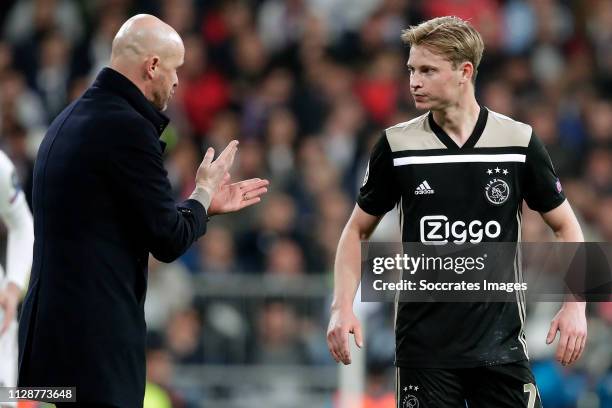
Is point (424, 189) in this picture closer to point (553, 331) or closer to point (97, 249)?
point (553, 331)

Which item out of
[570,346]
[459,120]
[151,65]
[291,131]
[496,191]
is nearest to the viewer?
[151,65]

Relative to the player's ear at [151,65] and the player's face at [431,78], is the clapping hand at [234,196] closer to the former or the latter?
the player's ear at [151,65]

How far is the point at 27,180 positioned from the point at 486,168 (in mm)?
5585

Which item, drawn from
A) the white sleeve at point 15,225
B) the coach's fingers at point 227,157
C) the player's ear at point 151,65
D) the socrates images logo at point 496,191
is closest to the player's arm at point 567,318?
the socrates images logo at point 496,191

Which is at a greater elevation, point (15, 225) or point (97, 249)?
point (15, 225)

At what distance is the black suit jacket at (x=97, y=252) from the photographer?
16.1 feet

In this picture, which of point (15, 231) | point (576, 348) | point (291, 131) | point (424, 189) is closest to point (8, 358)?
point (15, 231)

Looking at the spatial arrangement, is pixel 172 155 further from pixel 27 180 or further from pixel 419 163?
pixel 419 163

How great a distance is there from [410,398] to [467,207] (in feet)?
2.78

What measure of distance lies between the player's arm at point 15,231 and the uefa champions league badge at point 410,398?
187 centimetres

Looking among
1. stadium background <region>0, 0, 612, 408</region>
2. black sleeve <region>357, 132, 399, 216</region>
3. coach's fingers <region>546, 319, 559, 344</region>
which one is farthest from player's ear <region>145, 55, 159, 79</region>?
stadium background <region>0, 0, 612, 408</region>

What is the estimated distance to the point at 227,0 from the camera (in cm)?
1433

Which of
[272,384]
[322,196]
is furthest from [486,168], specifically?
[322,196]

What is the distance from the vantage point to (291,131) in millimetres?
12508
